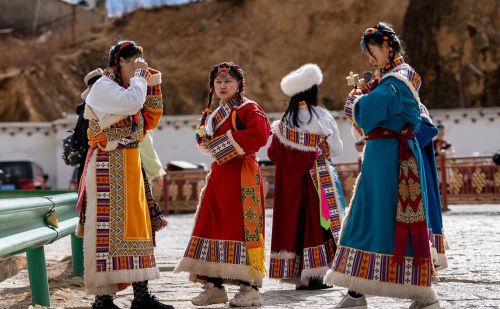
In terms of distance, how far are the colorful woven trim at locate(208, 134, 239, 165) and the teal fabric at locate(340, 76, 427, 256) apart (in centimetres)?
107

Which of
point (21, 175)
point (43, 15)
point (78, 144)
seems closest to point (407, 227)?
point (78, 144)

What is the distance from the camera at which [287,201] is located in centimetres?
690

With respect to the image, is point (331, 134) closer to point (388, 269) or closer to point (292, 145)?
point (292, 145)

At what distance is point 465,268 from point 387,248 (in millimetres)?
2337

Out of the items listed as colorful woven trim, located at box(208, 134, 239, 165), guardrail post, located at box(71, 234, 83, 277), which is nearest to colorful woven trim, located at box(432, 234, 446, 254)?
colorful woven trim, located at box(208, 134, 239, 165)

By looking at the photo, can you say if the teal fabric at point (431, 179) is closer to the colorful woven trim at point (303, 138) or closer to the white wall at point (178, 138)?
the colorful woven trim at point (303, 138)

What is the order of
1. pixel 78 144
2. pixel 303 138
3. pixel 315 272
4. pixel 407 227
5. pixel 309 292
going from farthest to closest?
1. pixel 303 138
2. pixel 78 144
3. pixel 315 272
4. pixel 309 292
5. pixel 407 227

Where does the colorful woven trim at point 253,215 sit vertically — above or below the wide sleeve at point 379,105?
below

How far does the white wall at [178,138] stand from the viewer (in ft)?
92.7

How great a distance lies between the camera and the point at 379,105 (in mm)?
4977

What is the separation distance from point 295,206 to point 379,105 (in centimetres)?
205

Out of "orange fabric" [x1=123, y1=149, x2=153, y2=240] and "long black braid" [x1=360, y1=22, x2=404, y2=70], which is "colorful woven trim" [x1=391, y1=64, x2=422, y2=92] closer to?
"long black braid" [x1=360, y1=22, x2=404, y2=70]

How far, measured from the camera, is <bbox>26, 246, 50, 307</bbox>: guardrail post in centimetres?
548

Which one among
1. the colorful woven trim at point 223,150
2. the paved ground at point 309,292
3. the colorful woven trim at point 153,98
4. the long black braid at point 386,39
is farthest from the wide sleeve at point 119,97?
the paved ground at point 309,292
